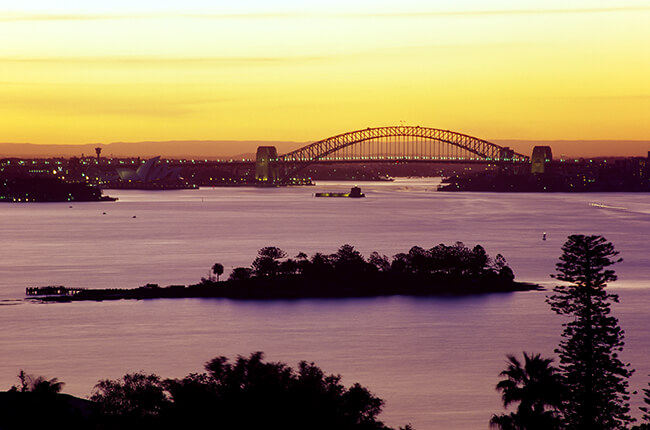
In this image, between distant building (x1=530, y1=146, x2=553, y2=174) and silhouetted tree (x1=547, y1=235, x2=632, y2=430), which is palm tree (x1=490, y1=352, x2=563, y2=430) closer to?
silhouetted tree (x1=547, y1=235, x2=632, y2=430)

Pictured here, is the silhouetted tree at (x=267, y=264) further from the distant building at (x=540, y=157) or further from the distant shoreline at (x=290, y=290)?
the distant building at (x=540, y=157)

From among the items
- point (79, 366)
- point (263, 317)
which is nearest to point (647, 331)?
point (263, 317)

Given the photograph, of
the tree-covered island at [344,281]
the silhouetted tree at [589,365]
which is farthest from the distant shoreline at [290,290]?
the silhouetted tree at [589,365]

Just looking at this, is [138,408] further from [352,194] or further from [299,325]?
[352,194]

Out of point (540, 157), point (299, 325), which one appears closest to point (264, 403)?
point (299, 325)

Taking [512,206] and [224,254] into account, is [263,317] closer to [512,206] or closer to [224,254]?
[224,254]

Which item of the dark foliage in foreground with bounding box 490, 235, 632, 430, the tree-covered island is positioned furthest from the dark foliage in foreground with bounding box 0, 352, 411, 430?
the tree-covered island
